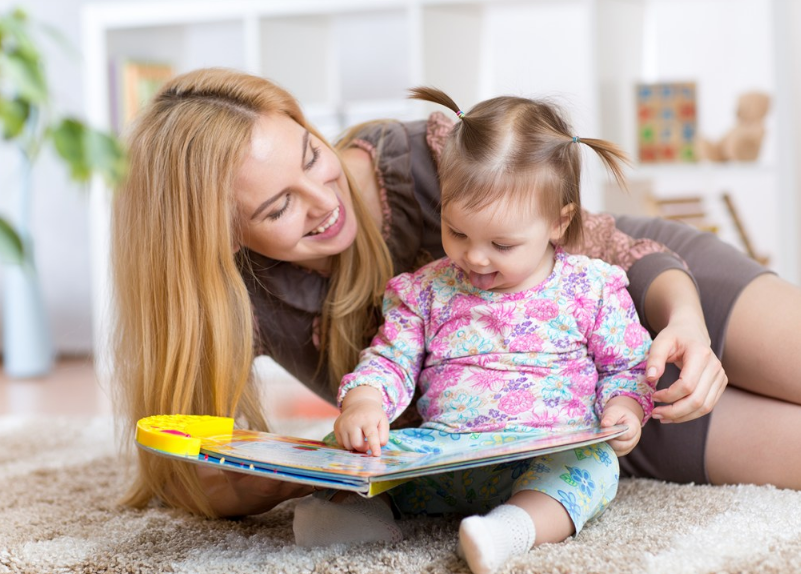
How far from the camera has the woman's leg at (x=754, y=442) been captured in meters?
1.13

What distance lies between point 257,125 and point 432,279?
30 centimetres

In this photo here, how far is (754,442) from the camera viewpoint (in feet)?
3.80

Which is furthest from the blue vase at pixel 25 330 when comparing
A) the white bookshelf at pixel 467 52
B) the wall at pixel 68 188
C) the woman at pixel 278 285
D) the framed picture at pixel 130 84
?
the woman at pixel 278 285

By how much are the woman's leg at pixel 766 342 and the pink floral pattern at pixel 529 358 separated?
0.74 ft

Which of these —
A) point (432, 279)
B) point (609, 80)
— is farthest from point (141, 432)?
point (609, 80)

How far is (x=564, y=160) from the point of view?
1.02 meters

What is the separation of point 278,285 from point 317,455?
404mm

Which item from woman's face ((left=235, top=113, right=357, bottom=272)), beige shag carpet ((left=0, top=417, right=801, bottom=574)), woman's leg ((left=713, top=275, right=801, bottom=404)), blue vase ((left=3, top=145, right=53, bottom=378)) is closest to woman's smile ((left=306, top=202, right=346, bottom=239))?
woman's face ((left=235, top=113, right=357, bottom=272))

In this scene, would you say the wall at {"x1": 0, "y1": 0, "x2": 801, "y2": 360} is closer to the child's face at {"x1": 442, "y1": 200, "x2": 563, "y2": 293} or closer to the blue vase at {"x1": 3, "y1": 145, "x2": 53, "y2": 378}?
the blue vase at {"x1": 3, "y1": 145, "x2": 53, "y2": 378}

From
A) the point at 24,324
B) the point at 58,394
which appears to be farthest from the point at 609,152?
the point at 24,324

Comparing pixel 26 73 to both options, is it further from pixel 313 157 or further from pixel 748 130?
pixel 748 130

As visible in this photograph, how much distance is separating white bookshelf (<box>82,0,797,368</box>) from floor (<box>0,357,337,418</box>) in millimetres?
262

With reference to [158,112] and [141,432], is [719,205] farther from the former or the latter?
[141,432]

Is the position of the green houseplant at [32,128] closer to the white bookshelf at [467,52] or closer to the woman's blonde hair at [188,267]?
the woman's blonde hair at [188,267]
